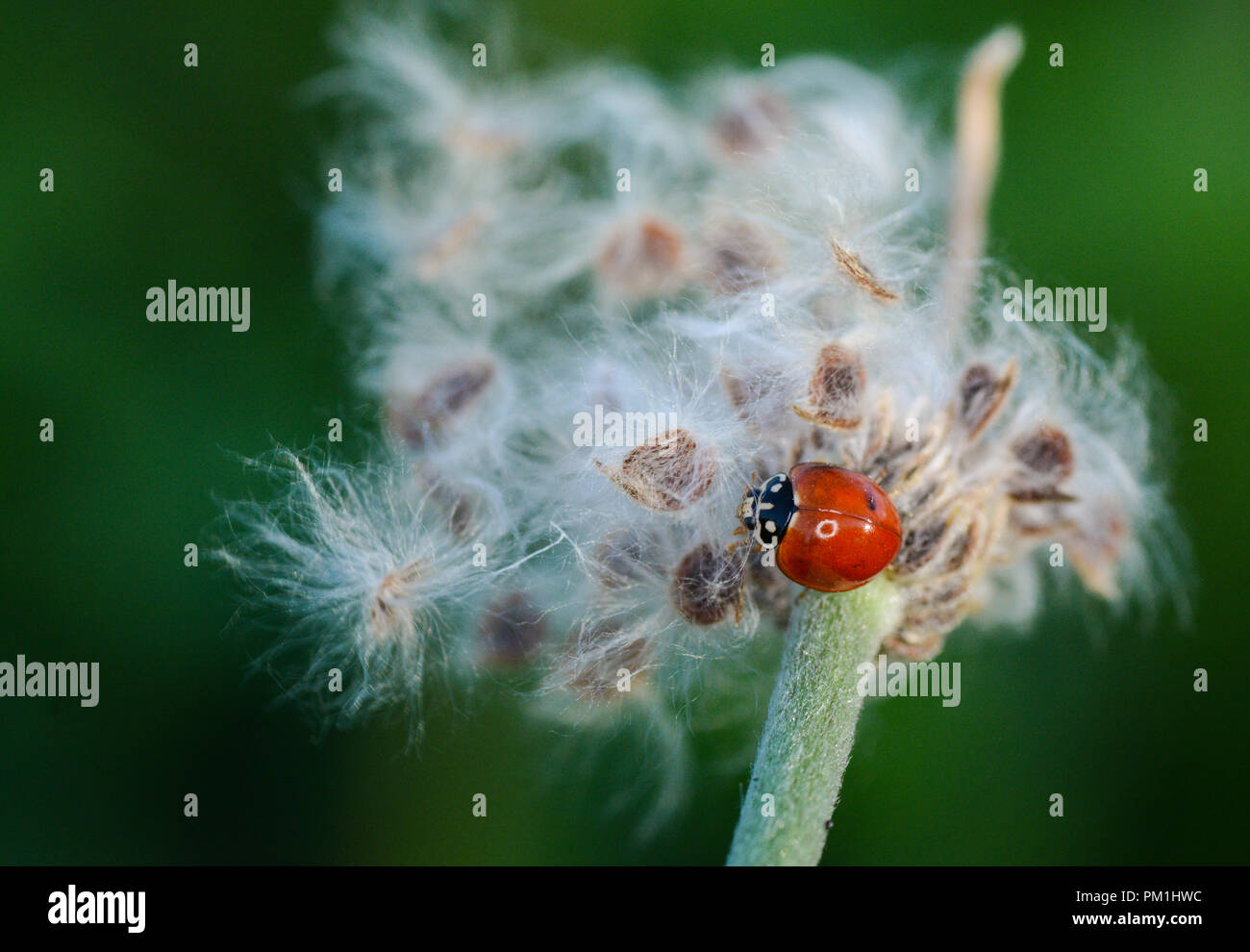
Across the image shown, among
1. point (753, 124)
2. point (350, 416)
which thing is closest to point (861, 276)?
point (753, 124)

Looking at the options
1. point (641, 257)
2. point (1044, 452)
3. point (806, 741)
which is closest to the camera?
point (806, 741)

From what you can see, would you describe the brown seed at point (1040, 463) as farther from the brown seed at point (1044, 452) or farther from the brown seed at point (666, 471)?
the brown seed at point (666, 471)

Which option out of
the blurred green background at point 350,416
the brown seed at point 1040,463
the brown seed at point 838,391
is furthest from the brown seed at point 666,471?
the blurred green background at point 350,416

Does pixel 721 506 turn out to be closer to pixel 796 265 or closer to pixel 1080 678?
pixel 796 265

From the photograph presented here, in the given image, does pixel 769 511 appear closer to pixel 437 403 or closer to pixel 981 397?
pixel 981 397

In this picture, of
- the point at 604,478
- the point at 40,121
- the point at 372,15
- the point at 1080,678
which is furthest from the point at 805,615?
the point at 40,121

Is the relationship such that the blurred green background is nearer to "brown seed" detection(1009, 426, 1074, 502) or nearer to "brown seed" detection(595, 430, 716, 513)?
"brown seed" detection(1009, 426, 1074, 502)
